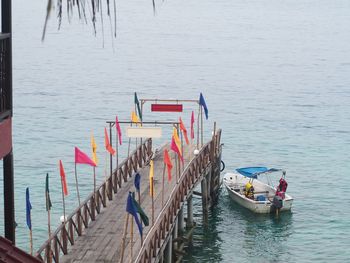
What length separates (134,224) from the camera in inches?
1054

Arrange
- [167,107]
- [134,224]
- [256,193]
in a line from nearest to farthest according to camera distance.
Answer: [134,224] < [167,107] < [256,193]

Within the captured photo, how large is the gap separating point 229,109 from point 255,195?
1293 inches

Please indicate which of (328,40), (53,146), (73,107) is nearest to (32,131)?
(53,146)

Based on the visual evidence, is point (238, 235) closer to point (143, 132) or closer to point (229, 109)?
point (143, 132)

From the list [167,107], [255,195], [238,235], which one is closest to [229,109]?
[255,195]

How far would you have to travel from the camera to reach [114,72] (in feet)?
327

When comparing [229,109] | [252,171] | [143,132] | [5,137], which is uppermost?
[5,137]

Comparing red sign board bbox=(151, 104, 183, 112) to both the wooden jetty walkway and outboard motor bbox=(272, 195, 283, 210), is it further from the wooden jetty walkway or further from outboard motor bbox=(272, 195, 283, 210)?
outboard motor bbox=(272, 195, 283, 210)

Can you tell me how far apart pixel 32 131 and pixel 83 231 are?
38605 mm

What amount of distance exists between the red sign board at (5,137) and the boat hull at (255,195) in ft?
99.0

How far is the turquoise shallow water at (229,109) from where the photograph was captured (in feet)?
128

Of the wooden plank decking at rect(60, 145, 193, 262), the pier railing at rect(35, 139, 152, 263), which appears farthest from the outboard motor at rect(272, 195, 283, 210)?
the wooden plank decking at rect(60, 145, 193, 262)

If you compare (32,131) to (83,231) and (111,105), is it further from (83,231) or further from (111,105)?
(83,231)

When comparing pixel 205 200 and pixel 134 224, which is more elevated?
pixel 134 224
